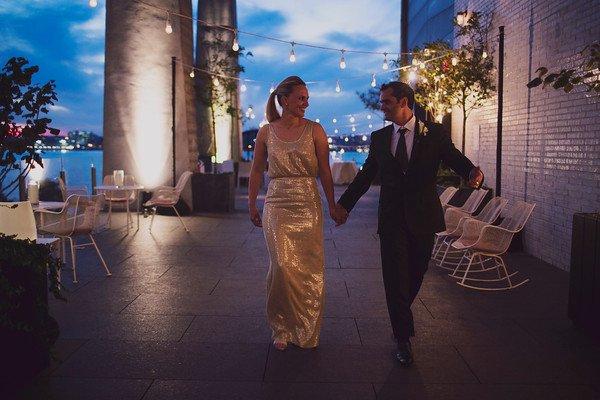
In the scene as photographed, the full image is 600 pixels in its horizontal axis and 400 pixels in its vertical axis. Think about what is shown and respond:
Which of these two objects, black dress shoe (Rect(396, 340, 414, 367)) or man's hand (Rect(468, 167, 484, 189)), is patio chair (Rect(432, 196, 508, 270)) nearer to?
man's hand (Rect(468, 167, 484, 189))

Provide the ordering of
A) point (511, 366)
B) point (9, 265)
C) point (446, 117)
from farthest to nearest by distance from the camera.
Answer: point (446, 117)
point (511, 366)
point (9, 265)

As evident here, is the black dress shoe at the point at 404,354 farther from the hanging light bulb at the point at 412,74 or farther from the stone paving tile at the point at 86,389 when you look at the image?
the hanging light bulb at the point at 412,74

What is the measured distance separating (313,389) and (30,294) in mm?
1729

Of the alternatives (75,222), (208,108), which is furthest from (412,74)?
(208,108)

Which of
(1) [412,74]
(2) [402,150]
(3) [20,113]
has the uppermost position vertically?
(1) [412,74]

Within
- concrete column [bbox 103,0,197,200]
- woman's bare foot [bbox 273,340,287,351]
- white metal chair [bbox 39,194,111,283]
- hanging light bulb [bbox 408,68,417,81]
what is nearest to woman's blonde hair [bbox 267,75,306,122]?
woman's bare foot [bbox 273,340,287,351]

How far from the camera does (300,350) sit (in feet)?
14.0

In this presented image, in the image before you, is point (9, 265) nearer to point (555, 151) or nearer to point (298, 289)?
point (298, 289)

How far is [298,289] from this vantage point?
14.0ft

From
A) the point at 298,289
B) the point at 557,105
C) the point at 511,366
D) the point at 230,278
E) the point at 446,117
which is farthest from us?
the point at 446,117

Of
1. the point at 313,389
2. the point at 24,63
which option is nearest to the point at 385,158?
the point at 313,389

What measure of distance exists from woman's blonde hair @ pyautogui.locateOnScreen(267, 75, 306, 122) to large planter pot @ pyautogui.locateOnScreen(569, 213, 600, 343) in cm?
228

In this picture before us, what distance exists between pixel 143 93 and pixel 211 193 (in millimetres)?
2471

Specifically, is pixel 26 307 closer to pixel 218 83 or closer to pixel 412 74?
pixel 412 74
